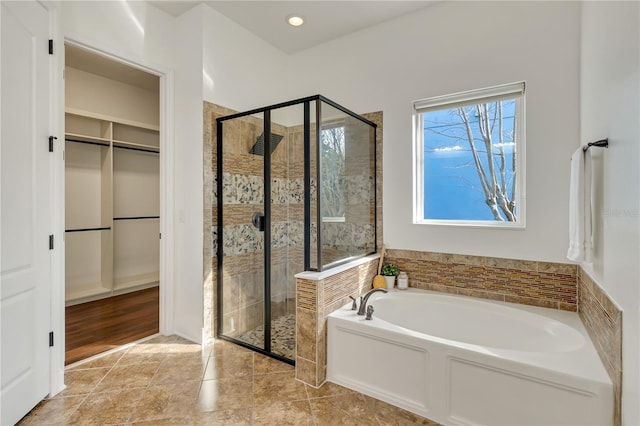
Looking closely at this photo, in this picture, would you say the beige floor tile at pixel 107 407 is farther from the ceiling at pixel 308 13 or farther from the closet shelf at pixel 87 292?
the ceiling at pixel 308 13

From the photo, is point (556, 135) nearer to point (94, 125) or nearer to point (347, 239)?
point (347, 239)

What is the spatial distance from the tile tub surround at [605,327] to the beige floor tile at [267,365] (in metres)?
1.83

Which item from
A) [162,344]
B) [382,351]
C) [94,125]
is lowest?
[162,344]

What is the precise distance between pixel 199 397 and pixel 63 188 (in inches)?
63.6

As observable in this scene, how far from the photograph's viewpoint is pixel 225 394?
2.04 metres

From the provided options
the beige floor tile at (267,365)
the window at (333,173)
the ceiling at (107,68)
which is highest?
the ceiling at (107,68)

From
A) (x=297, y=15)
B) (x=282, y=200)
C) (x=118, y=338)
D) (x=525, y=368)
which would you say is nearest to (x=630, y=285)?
(x=525, y=368)

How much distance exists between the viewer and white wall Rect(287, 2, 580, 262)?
2.27 m

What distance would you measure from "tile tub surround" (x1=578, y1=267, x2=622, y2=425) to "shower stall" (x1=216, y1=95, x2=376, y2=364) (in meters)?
1.56

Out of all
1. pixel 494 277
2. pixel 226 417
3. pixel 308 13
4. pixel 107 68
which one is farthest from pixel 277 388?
pixel 107 68

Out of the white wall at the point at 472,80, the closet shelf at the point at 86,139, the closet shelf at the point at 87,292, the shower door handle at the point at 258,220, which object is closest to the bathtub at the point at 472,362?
the white wall at the point at 472,80

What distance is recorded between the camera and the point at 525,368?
5.10ft

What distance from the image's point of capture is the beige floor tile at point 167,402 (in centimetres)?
184

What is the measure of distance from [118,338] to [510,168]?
3.63 m
